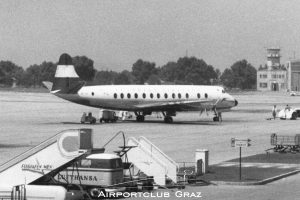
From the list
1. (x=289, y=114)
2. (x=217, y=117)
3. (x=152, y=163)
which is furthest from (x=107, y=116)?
(x=152, y=163)

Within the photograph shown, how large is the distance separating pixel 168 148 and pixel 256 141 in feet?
36.7

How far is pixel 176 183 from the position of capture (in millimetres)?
31578

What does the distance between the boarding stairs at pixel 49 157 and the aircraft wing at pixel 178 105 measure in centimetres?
5080

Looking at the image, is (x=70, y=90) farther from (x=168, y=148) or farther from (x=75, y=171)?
(x=75, y=171)

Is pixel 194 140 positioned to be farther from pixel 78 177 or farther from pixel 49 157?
pixel 49 157

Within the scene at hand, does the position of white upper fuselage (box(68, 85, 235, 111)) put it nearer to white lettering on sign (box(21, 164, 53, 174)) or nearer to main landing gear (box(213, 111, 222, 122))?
main landing gear (box(213, 111, 222, 122))

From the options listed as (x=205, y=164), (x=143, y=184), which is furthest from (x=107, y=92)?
(x=143, y=184)

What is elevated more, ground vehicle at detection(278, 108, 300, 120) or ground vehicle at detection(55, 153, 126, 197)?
ground vehicle at detection(278, 108, 300, 120)

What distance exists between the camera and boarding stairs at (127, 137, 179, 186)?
31156mm

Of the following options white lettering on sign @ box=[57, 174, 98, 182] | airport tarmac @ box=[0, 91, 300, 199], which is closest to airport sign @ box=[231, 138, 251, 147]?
airport tarmac @ box=[0, 91, 300, 199]

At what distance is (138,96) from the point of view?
79812 millimetres

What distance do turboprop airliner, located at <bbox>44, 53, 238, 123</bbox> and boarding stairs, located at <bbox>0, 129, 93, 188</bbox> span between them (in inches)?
1872

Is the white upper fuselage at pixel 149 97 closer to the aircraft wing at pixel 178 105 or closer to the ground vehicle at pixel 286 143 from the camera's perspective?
the aircraft wing at pixel 178 105

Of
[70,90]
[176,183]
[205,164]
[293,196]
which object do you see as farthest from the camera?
[70,90]
